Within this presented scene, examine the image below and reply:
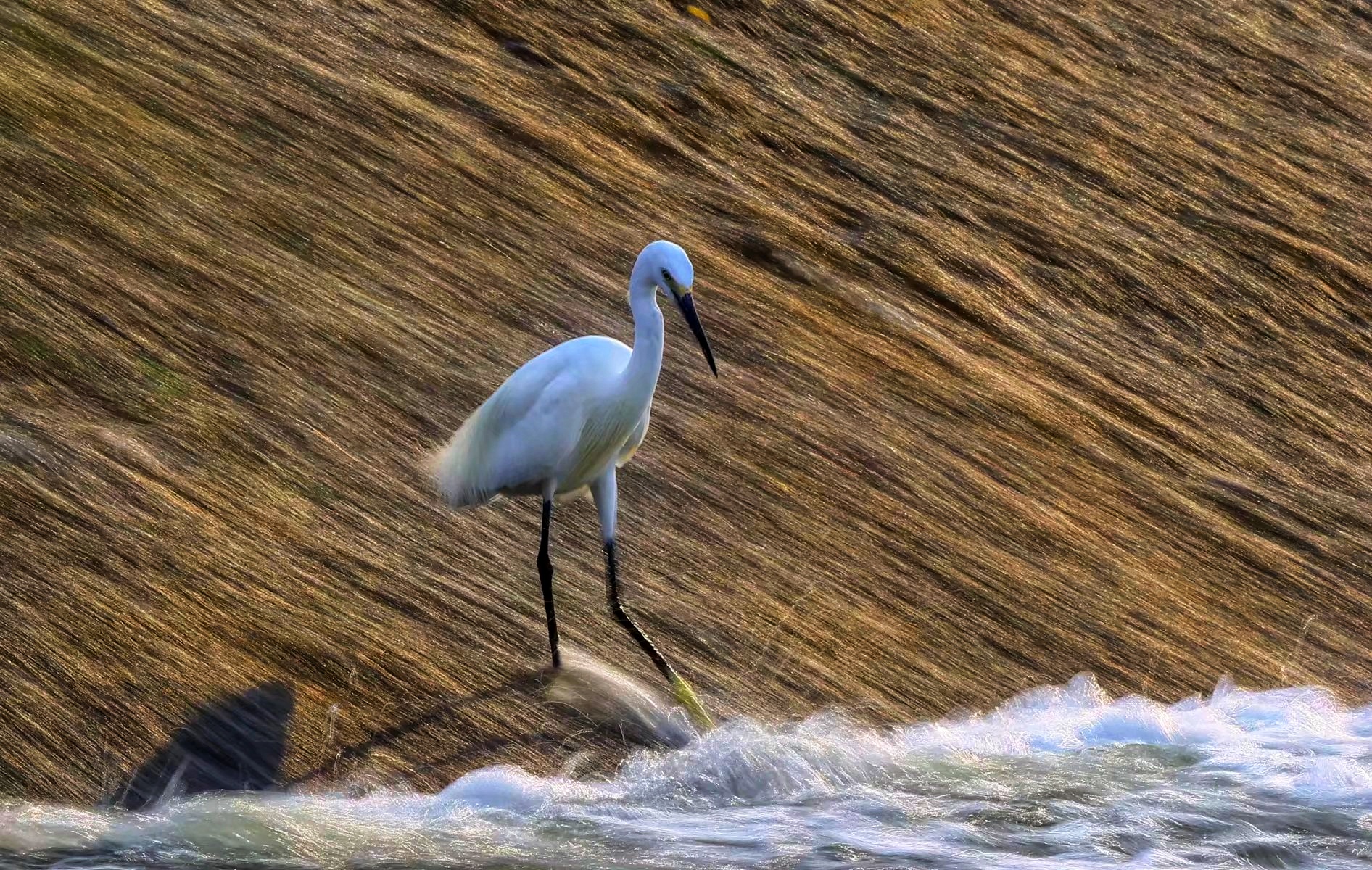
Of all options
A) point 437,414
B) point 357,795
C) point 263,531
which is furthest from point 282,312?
point 357,795

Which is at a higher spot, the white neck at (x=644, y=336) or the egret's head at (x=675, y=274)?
the egret's head at (x=675, y=274)

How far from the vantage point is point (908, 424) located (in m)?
6.47

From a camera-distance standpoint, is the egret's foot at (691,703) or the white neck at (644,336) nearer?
the white neck at (644,336)

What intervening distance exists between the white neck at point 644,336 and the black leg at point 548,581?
0.47 m

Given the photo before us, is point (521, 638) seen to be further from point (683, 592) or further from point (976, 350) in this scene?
point (976, 350)

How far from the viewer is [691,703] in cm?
521

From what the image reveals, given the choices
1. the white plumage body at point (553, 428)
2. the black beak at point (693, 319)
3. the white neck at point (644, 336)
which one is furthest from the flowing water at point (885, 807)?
the black beak at point (693, 319)

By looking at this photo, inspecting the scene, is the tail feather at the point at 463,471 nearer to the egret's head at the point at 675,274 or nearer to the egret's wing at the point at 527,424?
the egret's wing at the point at 527,424

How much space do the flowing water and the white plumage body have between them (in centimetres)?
88

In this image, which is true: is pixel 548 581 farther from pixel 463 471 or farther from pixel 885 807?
pixel 885 807

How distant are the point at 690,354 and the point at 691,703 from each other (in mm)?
1736

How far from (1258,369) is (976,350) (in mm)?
1120

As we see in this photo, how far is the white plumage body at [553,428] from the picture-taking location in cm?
526

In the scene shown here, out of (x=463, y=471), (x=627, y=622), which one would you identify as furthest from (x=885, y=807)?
(x=463, y=471)
